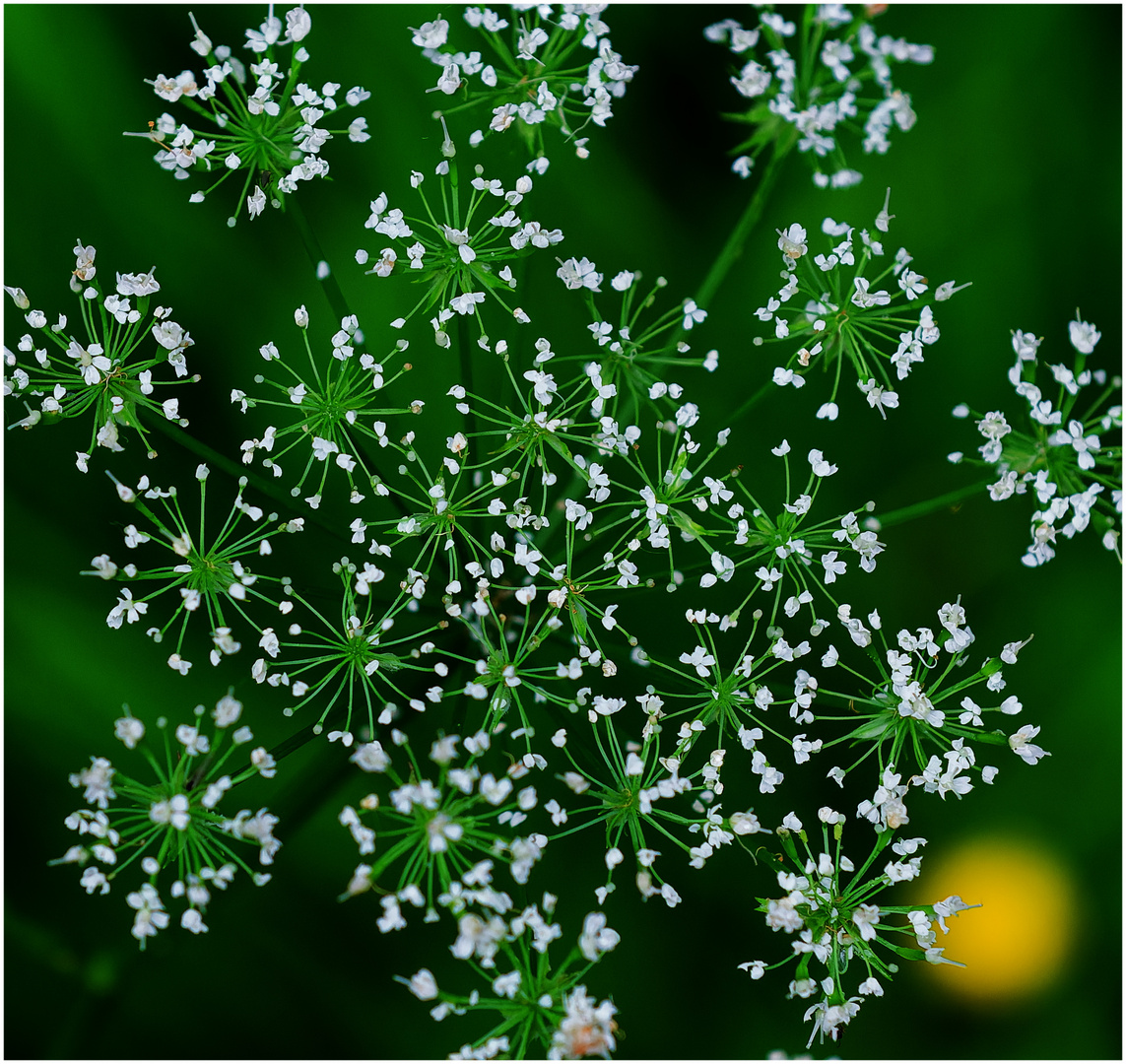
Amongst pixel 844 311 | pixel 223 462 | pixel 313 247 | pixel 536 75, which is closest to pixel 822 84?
pixel 844 311

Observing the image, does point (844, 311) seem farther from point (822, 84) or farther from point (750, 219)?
point (822, 84)

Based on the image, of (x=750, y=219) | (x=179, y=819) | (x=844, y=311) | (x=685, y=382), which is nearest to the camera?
(x=179, y=819)

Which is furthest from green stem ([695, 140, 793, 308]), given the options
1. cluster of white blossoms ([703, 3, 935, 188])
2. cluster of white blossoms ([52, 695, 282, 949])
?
cluster of white blossoms ([52, 695, 282, 949])

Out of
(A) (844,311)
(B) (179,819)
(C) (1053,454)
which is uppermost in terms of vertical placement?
(A) (844,311)

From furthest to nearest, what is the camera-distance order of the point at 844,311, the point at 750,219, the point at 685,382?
the point at 685,382 < the point at 750,219 < the point at 844,311

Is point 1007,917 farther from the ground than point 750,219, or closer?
closer

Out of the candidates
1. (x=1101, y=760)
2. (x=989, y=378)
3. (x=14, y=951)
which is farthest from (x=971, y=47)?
(x=14, y=951)

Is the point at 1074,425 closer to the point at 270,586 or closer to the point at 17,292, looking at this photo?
the point at 270,586
